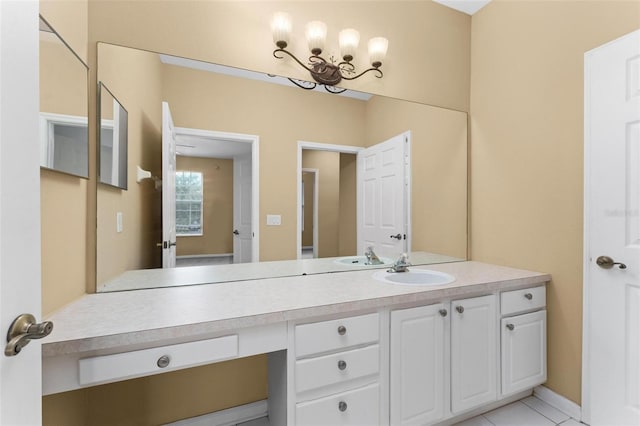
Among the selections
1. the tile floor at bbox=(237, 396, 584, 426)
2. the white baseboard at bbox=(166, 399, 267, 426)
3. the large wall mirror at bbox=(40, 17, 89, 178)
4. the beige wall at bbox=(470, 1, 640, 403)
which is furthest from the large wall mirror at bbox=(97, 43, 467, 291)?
the tile floor at bbox=(237, 396, 584, 426)

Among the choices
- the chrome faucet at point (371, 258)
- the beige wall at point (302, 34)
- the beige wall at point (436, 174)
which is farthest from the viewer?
the beige wall at point (436, 174)

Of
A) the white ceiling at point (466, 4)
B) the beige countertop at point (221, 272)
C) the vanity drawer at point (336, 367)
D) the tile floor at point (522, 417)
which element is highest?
the white ceiling at point (466, 4)

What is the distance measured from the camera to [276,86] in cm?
179

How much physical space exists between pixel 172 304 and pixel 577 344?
2.26 m

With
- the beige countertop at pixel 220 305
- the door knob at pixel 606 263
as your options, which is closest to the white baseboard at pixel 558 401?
the beige countertop at pixel 220 305

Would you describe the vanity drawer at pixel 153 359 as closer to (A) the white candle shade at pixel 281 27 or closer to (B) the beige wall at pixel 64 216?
(B) the beige wall at pixel 64 216

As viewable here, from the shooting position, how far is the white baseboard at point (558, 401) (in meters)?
1.73

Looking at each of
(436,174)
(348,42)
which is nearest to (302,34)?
(348,42)

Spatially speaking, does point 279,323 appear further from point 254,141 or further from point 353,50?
point 353,50

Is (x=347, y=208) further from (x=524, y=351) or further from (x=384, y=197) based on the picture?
(x=524, y=351)

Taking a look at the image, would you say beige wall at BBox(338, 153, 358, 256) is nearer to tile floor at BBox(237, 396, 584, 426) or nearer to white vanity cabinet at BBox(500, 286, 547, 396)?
white vanity cabinet at BBox(500, 286, 547, 396)

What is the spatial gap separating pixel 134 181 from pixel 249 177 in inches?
23.2

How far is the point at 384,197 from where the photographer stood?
2158 mm

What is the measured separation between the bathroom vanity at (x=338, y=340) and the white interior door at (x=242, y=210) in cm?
21
